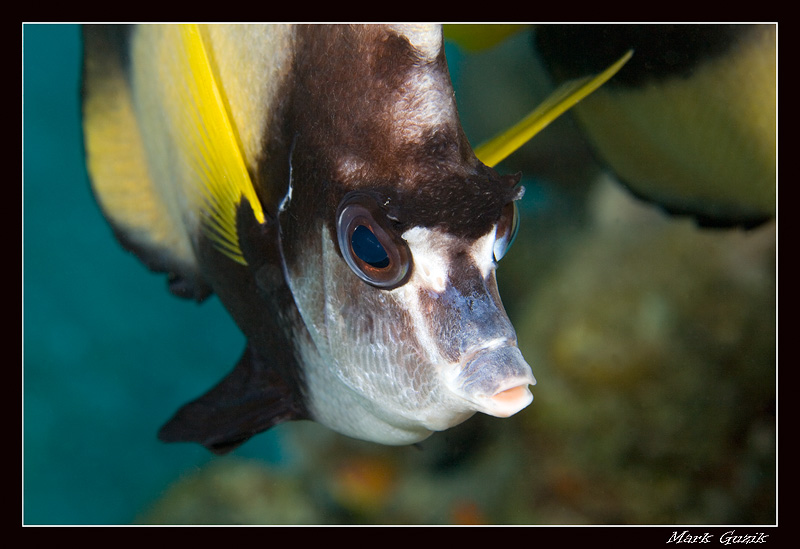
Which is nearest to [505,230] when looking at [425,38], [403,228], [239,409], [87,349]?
[403,228]

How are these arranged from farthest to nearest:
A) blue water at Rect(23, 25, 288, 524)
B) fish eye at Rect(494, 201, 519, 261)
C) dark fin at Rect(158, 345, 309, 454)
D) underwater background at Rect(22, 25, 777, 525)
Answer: blue water at Rect(23, 25, 288, 524), underwater background at Rect(22, 25, 777, 525), dark fin at Rect(158, 345, 309, 454), fish eye at Rect(494, 201, 519, 261)

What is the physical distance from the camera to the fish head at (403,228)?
0.89 metres

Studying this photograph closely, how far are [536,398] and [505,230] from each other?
1.54 metres

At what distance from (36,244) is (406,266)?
4354mm

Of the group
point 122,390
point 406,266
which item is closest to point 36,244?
point 122,390

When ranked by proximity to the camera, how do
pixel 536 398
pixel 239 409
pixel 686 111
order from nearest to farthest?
pixel 239 409
pixel 686 111
pixel 536 398

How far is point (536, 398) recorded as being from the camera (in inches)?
92.0

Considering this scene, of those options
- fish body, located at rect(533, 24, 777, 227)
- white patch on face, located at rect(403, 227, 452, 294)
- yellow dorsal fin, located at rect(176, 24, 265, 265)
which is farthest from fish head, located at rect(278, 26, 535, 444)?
fish body, located at rect(533, 24, 777, 227)

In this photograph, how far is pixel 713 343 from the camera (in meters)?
2.25

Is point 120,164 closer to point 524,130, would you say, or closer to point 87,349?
point 524,130

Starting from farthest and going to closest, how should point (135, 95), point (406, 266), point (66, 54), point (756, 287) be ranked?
point (66, 54) → point (756, 287) → point (135, 95) → point (406, 266)

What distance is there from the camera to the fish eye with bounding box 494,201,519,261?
3.15ft

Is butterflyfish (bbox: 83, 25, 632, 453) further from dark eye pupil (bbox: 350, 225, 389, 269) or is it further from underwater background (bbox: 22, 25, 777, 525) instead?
underwater background (bbox: 22, 25, 777, 525)
